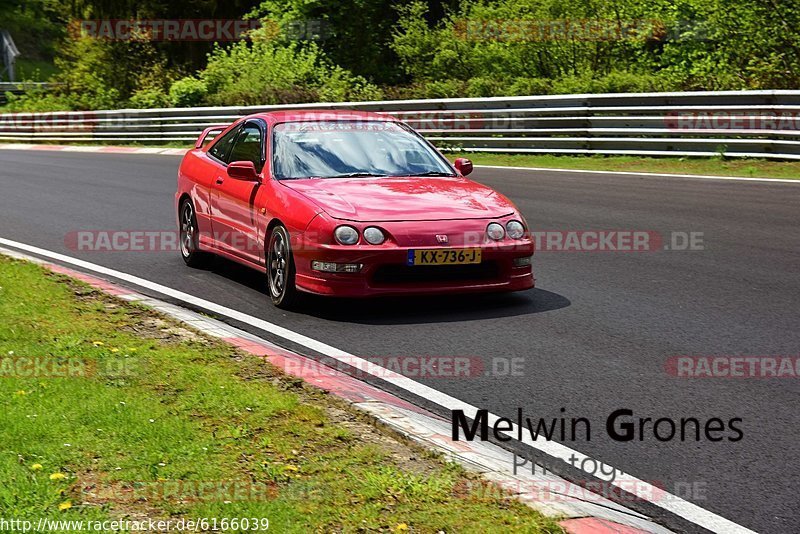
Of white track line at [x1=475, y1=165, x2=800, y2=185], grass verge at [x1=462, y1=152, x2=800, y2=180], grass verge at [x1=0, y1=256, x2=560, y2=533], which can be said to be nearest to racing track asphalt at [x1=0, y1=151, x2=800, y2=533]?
white track line at [x1=475, y1=165, x2=800, y2=185]

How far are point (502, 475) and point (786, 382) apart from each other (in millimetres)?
2382

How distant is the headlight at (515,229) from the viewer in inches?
351

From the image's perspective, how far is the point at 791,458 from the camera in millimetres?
5324

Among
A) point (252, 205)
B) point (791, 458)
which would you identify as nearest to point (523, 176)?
point (252, 205)

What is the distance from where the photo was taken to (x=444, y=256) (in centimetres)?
857

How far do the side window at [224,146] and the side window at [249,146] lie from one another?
125 mm

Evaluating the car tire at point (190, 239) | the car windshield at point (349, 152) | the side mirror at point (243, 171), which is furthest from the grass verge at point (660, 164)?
the side mirror at point (243, 171)

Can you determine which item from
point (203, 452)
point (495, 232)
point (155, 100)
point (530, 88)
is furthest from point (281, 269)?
point (155, 100)

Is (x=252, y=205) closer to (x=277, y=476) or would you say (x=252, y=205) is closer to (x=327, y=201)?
(x=327, y=201)

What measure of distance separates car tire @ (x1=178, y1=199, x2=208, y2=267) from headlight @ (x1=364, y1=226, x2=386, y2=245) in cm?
296

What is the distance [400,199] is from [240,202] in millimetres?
1708

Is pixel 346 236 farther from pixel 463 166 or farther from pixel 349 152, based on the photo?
pixel 463 166

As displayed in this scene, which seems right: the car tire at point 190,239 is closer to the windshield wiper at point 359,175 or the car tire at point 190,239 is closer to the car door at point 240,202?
the car door at point 240,202

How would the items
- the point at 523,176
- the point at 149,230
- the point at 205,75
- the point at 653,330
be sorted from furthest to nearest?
1. the point at 205,75
2. the point at 523,176
3. the point at 149,230
4. the point at 653,330
